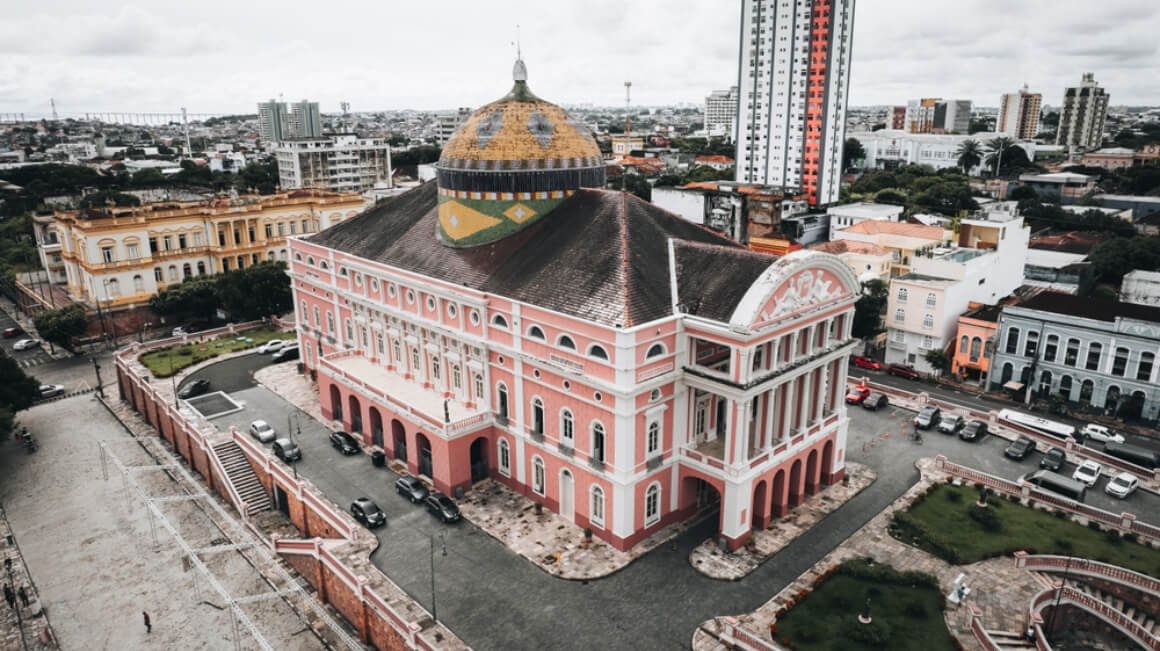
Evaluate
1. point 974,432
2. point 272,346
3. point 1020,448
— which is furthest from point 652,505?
point 272,346

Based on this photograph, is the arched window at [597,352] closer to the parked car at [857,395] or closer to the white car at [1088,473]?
the parked car at [857,395]

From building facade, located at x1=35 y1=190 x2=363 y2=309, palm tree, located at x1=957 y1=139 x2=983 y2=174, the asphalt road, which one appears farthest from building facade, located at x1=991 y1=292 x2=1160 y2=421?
palm tree, located at x1=957 y1=139 x2=983 y2=174

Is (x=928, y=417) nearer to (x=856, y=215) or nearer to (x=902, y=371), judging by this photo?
(x=902, y=371)

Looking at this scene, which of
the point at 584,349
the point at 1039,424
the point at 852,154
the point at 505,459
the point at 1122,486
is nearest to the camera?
the point at 584,349

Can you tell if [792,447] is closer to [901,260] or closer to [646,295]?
[646,295]

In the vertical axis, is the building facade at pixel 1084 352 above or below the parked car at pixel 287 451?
above

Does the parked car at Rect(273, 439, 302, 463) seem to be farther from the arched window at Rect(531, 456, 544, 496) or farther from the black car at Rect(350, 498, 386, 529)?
the arched window at Rect(531, 456, 544, 496)

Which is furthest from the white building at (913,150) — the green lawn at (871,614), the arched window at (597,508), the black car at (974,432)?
the arched window at (597,508)
